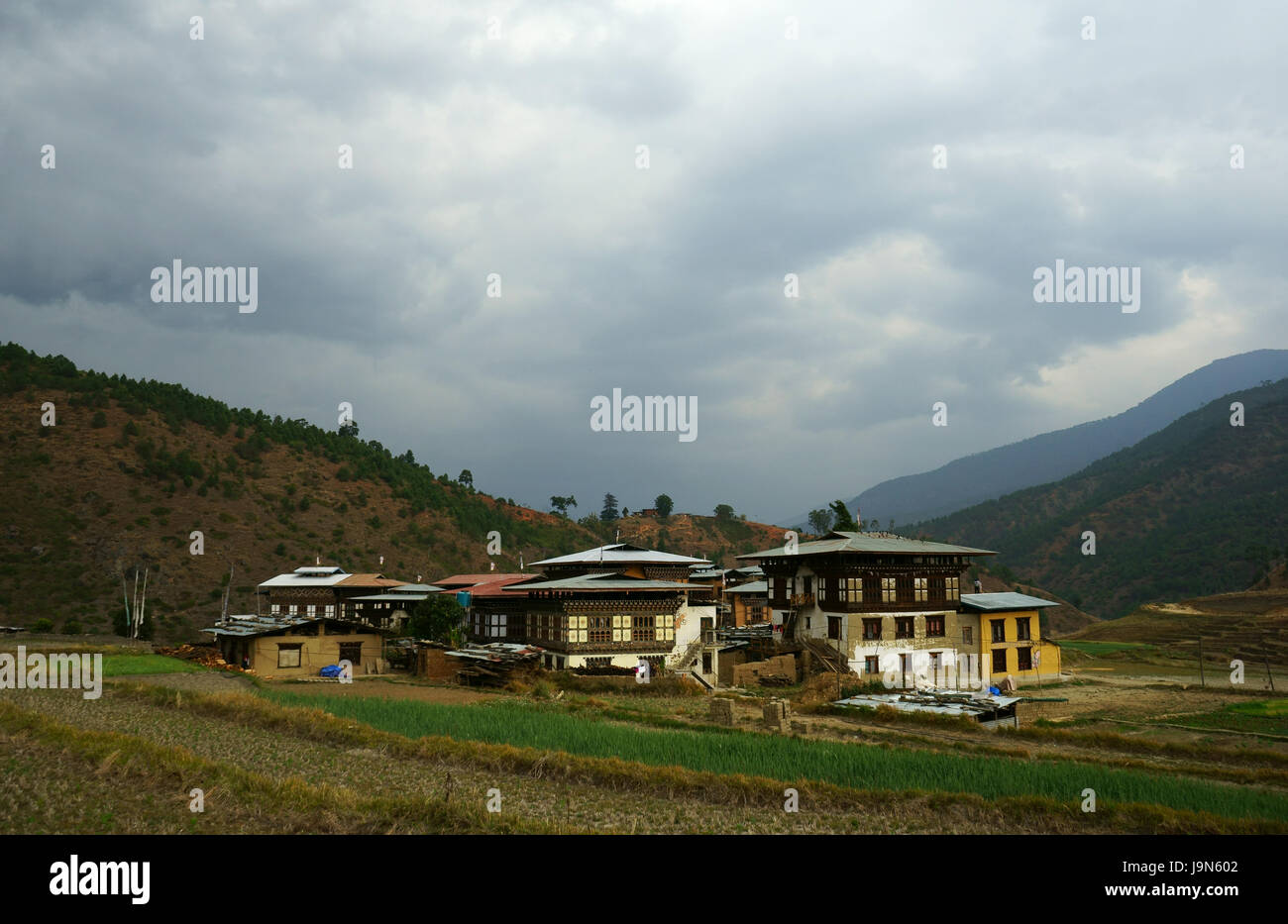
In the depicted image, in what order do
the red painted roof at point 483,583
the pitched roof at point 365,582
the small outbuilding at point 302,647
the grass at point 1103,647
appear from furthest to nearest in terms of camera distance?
the pitched roof at point 365,582, the grass at point 1103,647, the red painted roof at point 483,583, the small outbuilding at point 302,647

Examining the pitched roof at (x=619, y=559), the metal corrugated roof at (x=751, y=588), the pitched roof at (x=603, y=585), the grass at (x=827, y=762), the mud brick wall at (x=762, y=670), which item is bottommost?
the mud brick wall at (x=762, y=670)

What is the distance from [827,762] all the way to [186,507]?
90507 mm

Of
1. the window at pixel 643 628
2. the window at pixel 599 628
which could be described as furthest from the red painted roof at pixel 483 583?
the window at pixel 643 628

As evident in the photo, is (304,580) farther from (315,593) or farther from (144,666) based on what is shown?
(144,666)

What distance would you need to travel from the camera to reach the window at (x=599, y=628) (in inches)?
1795

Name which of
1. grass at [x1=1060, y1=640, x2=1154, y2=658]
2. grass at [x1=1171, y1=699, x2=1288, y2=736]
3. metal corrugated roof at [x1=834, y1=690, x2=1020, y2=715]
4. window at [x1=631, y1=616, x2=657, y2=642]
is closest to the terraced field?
metal corrugated roof at [x1=834, y1=690, x2=1020, y2=715]

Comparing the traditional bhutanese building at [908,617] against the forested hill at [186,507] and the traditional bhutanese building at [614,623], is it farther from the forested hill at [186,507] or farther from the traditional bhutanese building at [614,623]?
the forested hill at [186,507]

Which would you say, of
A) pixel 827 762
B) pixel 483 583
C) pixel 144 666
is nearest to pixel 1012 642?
pixel 827 762

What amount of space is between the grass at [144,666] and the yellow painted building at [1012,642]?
46.1 metres

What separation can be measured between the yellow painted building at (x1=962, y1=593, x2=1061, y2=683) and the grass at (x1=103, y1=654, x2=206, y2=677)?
46107mm

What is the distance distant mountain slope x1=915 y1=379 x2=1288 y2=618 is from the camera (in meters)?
108
